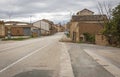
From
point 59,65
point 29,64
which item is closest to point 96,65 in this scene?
point 59,65

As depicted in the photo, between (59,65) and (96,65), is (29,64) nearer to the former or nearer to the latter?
(59,65)

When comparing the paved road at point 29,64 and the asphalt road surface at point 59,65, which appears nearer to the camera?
the asphalt road surface at point 59,65

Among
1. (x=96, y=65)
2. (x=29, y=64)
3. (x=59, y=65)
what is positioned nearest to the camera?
(x=96, y=65)

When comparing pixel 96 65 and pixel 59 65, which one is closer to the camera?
pixel 96 65

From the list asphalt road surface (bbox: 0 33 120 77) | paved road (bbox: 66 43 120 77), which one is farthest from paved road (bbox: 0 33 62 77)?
paved road (bbox: 66 43 120 77)

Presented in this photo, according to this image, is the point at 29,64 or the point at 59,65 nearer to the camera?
the point at 59,65

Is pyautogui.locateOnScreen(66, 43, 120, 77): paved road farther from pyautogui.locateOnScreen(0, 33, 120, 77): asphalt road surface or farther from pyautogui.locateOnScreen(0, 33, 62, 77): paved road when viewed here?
pyautogui.locateOnScreen(0, 33, 62, 77): paved road

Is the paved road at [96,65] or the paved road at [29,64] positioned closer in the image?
the paved road at [96,65]

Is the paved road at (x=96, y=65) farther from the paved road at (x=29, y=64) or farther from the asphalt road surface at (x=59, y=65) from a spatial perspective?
the paved road at (x=29, y=64)

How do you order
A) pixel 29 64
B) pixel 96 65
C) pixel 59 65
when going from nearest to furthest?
pixel 96 65, pixel 59 65, pixel 29 64

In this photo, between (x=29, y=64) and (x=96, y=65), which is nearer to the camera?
(x=96, y=65)

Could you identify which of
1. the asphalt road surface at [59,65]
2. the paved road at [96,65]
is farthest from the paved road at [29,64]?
the paved road at [96,65]

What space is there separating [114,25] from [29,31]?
257 feet

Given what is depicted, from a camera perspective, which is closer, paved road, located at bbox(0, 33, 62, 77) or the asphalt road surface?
the asphalt road surface
